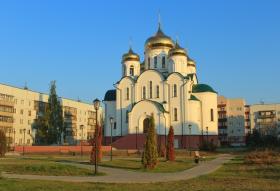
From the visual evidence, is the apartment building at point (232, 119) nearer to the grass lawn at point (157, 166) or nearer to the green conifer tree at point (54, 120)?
the green conifer tree at point (54, 120)

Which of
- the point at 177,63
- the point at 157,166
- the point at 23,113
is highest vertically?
the point at 177,63

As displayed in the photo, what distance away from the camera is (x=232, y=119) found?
105 metres

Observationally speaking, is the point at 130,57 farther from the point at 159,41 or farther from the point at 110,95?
the point at 110,95

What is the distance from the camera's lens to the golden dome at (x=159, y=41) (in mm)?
67875

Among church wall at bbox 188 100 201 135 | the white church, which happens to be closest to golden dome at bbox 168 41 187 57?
the white church

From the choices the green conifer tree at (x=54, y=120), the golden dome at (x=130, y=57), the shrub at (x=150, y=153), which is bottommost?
the shrub at (x=150, y=153)

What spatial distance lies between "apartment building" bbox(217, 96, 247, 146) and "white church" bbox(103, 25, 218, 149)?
3882 cm

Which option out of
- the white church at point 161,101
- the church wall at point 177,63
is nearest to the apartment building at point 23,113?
the white church at point 161,101

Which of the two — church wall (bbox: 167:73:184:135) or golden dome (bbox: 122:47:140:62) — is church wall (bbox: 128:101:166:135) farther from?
golden dome (bbox: 122:47:140:62)

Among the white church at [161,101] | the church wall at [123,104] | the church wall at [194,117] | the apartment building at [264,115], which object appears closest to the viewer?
the white church at [161,101]

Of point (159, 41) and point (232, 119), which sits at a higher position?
point (159, 41)

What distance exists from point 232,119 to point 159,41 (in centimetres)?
4613

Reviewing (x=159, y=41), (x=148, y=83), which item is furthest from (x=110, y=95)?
(x=159, y=41)

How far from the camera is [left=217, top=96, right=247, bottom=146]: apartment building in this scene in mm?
103938
